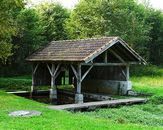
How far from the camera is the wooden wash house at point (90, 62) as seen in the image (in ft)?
71.3

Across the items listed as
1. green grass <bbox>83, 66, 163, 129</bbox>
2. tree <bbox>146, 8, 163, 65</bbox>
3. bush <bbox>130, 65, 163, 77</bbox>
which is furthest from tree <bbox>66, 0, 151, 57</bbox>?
green grass <bbox>83, 66, 163, 129</bbox>

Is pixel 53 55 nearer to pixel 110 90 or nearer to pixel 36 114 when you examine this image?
pixel 110 90

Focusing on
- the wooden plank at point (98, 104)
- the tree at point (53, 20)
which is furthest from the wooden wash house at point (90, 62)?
the tree at point (53, 20)

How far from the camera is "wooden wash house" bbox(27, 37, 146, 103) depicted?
21734mm

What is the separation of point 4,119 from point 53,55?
1195 centimetres

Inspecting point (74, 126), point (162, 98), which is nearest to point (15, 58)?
point (162, 98)

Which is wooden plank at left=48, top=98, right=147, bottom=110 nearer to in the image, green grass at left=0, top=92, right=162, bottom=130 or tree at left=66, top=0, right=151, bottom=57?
green grass at left=0, top=92, right=162, bottom=130

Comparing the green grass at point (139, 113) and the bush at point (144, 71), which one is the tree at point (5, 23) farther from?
the bush at point (144, 71)

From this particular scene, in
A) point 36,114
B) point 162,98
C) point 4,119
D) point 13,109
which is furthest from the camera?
point 162,98

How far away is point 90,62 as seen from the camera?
21953 mm

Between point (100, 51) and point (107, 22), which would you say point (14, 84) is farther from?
point (107, 22)

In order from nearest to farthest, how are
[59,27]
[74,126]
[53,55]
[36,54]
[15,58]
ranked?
[74,126] → [53,55] → [36,54] → [15,58] → [59,27]

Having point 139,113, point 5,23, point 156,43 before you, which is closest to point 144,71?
point 156,43

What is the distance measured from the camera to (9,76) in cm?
3856
